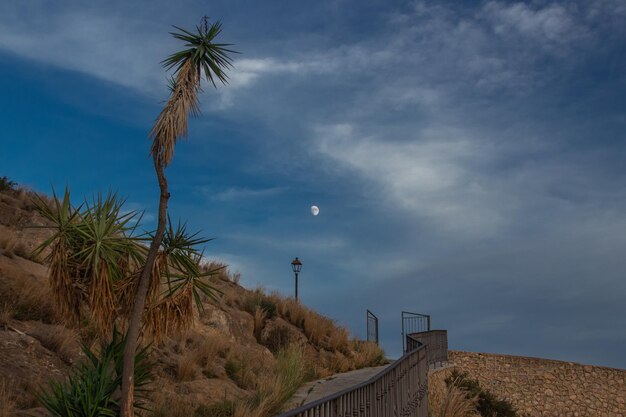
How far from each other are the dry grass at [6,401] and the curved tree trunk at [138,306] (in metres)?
1.88

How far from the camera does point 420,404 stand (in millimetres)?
14766

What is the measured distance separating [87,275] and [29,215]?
1517 centimetres

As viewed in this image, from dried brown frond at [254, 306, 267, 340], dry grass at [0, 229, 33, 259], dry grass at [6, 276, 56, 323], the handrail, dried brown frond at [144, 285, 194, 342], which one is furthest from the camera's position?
dried brown frond at [254, 306, 267, 340]

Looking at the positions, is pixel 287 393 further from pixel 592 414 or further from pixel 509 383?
pixel 592 414

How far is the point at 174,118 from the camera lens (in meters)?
11.1

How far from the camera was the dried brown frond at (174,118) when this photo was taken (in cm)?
1098

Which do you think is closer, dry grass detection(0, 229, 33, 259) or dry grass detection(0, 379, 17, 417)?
dry grass detection(0, 379, 17, 417)

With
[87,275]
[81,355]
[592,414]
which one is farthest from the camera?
[592,414]

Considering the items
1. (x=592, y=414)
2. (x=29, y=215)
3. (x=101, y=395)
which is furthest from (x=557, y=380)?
(x=101, y=395)

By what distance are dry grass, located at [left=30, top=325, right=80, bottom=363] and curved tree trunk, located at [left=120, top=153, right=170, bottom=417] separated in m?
4.32

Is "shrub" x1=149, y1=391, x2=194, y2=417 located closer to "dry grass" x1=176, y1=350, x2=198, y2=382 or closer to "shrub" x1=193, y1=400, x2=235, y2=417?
"shrub" x1=193, y1=400, x2=235, y2=417

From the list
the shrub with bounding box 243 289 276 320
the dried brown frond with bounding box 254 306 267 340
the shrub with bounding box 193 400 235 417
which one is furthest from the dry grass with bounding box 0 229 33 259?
the shrub with bounding box 243 289 276 320

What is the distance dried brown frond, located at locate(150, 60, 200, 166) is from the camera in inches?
432

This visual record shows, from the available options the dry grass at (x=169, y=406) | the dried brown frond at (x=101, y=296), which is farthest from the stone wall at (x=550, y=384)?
the dried brown frond at (x=101, y=296)
